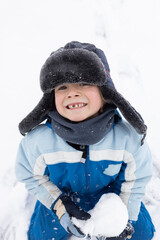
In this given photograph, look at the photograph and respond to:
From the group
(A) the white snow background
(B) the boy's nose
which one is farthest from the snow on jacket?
(A) the white snow background

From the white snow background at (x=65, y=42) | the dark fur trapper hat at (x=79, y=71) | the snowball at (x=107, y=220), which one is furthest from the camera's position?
the white snow background at (x=65, y=42)

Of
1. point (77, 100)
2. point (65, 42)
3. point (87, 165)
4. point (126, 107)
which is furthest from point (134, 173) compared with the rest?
point (65, 42)

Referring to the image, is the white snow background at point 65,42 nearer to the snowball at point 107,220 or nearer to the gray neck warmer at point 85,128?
the snowball at point 107,220

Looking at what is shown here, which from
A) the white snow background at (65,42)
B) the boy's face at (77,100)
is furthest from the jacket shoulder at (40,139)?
the white snow background at (65,42)

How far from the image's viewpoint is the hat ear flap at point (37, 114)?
3.39 ft

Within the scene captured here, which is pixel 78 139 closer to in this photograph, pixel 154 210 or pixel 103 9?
pixel 154 210

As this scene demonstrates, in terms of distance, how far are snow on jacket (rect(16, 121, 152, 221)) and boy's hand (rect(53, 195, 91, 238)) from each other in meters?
0.05

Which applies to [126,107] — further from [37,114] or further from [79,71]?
[37,114]

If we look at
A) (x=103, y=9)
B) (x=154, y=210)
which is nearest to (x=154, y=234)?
(x=154, y=210)

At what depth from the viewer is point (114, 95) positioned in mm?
929

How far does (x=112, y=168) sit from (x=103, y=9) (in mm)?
2238

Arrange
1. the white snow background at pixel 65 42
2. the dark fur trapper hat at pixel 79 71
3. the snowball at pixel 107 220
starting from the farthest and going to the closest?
the white snow background at pixel 65 42 < the snowball at pixel 107 220 < the dark fur trapper hat at pixel 79 71

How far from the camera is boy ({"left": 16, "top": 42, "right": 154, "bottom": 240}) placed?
87cm

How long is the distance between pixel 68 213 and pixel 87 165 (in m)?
0.29
